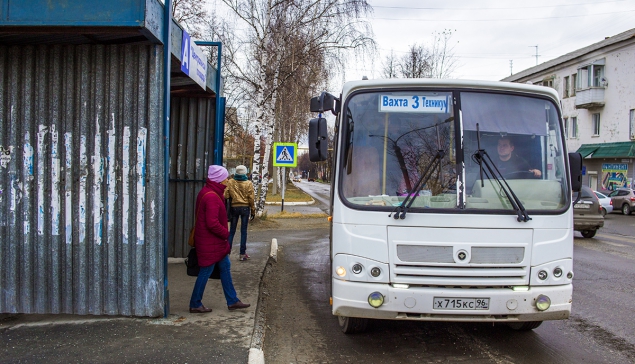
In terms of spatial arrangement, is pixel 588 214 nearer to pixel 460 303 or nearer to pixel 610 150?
pixel 460 303

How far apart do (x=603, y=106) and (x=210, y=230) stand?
40.7 metres

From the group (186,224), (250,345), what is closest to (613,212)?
(186,224)

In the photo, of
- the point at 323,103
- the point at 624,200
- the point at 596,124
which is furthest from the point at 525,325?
the point at 596,124

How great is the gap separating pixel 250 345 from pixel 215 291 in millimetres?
2481

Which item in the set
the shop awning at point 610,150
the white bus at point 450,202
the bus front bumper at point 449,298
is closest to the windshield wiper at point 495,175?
the white bus at point 450,202

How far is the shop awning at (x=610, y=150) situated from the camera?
36.0 metres

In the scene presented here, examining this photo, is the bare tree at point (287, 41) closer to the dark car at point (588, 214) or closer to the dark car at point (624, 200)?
the dark car at point (588, 214)

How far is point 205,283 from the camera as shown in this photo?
20.4 ft

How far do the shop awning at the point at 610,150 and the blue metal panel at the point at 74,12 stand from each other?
37.4 m

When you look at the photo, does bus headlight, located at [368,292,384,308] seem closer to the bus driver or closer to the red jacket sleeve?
the bus driver

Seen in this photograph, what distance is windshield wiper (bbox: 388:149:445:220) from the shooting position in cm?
507

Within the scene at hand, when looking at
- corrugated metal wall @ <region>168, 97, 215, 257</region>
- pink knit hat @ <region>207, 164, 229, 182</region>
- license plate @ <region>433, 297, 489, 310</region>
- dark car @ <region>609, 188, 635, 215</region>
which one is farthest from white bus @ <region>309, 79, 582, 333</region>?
dark car @ <region>609, 188, 635, 215</region>

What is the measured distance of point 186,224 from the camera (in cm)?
932

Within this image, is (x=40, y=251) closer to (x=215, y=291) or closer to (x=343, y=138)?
(x=215, y=291)
